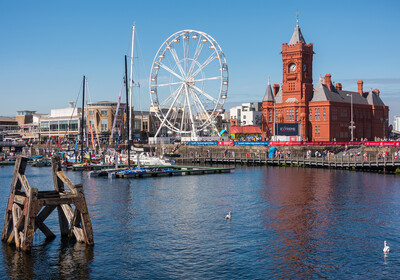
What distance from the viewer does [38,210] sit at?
26.8 meters

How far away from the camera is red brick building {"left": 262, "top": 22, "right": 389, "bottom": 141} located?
365 feet

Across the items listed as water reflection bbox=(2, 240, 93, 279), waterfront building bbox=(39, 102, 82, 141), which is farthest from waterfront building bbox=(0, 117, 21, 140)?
water reflection bbox=(2, 240, 93, 279)

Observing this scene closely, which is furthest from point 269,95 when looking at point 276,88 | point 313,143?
point 313,143

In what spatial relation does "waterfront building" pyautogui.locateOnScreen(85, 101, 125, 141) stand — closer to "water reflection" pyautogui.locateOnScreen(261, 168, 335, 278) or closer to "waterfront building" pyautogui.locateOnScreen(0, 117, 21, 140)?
"waterfront building" pyautogui.locateOnScreen(0, 117, 21, 140)

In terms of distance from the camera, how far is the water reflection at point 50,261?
976 inches

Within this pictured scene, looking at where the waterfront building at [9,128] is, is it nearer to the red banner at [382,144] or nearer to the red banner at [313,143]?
the red banner at [313,143]

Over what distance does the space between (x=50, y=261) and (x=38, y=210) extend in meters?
2.80

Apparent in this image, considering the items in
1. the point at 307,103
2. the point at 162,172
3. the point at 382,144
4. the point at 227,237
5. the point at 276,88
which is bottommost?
the point at 227,237

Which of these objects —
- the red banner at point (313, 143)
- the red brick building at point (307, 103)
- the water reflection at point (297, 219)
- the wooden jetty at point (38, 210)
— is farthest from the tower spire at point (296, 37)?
the wooden jetty at point (38, 210)

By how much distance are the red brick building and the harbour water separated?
57848 mm

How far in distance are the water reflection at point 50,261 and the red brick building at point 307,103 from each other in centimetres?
8306

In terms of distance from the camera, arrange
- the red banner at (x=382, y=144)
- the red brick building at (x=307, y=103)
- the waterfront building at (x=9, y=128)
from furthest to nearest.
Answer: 1. the waterfront building at (x=9, y=128)
2. the red brick building at (x=307, y=103)
3. the red banner at (x=382, y=144)

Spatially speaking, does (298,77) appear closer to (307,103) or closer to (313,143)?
(307,103)

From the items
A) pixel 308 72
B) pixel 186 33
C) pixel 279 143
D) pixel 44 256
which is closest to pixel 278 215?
pixel 44 256
